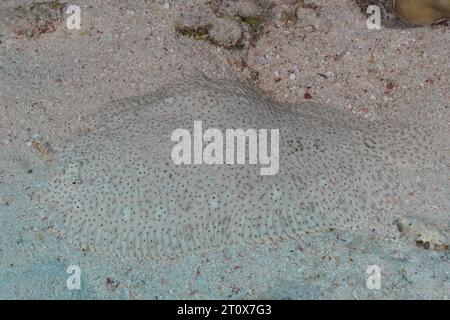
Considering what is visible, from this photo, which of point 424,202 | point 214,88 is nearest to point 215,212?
point 214,88

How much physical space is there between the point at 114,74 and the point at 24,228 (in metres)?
1.66

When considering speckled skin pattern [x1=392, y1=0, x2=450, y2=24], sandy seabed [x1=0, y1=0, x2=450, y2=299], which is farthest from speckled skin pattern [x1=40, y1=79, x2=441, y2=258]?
speckled skin pattern [x1=392, y1=0, x2=450, y2=24]

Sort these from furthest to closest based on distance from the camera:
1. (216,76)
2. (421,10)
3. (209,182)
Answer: (216,76)
(421,10)
(209,182)

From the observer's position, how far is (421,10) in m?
4.64

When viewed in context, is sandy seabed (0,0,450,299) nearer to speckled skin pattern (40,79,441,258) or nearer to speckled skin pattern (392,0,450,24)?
speckled skin pattern (40,79,441,258)

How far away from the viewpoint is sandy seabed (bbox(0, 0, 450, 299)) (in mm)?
3768

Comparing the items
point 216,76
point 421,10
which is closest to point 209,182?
point 216,76

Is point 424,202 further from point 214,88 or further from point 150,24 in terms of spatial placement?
point 150,24

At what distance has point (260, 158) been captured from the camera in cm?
409

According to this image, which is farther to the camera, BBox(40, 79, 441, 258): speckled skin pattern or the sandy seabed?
BBox(40, 79, 441, 258): speckled skin pattern

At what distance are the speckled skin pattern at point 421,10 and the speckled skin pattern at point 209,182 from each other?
1141 millimetres

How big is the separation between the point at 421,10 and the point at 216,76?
6.45 feet

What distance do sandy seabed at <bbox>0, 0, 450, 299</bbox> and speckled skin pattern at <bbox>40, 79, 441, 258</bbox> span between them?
0.45ft

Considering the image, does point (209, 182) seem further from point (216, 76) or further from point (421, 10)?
point (421, 10)
